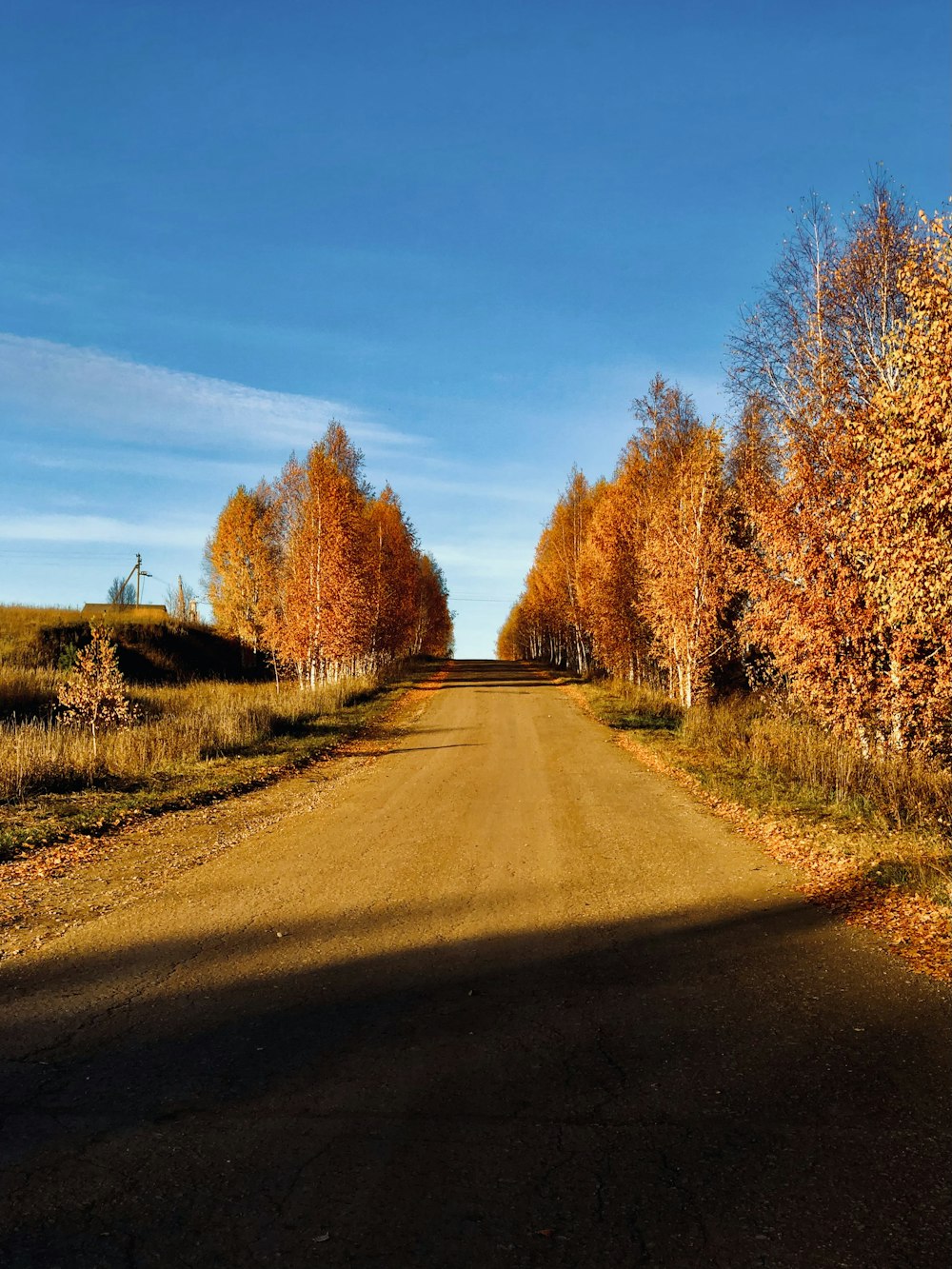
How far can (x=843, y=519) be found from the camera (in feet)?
40.7

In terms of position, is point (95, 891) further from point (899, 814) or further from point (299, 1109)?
point (899, 814)

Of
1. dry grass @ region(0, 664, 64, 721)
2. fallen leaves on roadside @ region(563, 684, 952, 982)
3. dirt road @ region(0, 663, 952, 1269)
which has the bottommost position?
fallen leaves on roadside @ region(563, 684, 952, 982)

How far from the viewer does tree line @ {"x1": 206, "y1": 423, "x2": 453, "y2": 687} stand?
30.9 meters

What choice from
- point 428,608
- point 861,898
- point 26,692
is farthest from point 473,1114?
point 428,608

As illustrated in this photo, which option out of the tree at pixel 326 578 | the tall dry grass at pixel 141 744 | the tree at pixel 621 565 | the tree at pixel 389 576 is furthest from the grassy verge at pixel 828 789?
the tree at pixel 389 576

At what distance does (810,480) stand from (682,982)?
10514mm

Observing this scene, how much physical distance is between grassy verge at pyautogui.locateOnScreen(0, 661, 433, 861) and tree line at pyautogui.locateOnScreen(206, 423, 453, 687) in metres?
8.89

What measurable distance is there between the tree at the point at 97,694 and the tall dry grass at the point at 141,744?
1.08 feet

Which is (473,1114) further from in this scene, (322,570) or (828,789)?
(322,570)

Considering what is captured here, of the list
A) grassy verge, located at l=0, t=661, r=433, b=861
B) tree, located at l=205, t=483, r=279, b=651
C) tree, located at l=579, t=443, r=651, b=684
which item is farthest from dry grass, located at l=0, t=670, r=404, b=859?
tree, located at l=205, t=483, r=279, b=651

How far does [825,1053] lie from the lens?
4336 millimetres

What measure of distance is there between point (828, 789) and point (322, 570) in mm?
22438

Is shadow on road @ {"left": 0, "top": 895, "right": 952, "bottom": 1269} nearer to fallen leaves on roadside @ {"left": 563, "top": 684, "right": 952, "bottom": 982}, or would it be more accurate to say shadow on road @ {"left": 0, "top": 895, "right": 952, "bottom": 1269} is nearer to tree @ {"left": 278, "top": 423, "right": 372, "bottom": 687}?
fallen leaves on roadside @ {"left": 563, "top": 684, "right": 952, "bottom": 982}

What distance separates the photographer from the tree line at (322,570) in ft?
101
